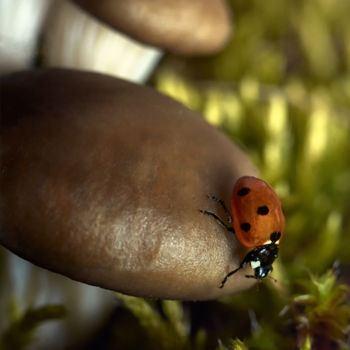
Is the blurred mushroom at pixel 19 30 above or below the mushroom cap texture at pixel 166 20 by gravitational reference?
Result: below

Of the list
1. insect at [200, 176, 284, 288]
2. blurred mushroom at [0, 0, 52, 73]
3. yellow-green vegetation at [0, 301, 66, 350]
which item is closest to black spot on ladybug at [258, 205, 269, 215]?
insect at [200, 176, 284, 288]

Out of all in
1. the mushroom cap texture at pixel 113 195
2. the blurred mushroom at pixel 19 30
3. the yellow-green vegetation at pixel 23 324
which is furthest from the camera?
the blurred mushroom at pixel 19 30

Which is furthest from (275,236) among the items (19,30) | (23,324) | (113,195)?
(19,30)

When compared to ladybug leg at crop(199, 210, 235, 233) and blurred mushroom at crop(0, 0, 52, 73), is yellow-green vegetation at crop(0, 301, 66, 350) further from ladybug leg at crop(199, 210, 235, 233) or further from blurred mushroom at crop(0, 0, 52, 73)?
blurred mushroom at crop(0, 0, 52, 73)

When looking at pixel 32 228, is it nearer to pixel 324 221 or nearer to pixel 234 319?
pixel 234 319

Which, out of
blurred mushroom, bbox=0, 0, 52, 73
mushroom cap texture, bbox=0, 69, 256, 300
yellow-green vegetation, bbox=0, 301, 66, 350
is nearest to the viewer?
mushroom cap texture, bbox=0, 69, 256, 300

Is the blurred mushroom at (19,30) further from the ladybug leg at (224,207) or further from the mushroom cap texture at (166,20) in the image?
the ladybug leg at (224,207)

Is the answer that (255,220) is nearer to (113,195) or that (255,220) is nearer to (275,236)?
(275,236)

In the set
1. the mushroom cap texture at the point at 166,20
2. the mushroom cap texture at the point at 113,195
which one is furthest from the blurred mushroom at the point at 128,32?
the mushroom cap texture at the point at 113,195
